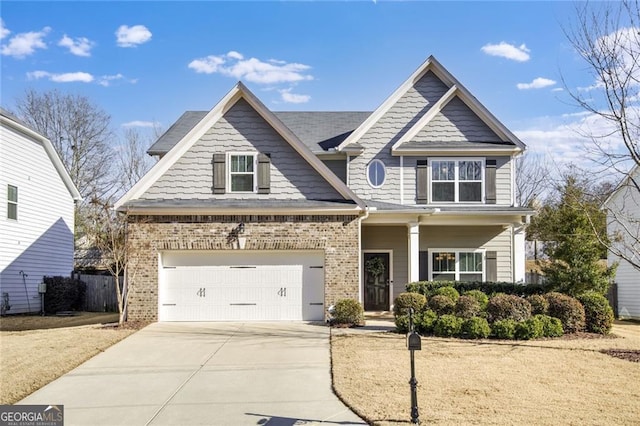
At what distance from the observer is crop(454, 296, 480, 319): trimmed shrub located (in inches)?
582

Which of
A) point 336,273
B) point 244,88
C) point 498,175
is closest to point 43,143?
point 244,88

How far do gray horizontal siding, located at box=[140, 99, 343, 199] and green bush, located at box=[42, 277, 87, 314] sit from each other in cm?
877

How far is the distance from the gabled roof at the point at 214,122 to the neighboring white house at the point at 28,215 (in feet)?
23.0

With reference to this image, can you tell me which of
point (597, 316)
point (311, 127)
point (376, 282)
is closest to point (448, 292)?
point (597, 316)

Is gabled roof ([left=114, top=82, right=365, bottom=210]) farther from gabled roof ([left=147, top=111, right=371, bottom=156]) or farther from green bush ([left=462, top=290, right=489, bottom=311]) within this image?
green bush ([left=462, top=290, right=489, bottom=311])

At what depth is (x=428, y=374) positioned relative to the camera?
10453mm

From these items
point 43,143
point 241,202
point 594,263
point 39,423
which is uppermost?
point 43,143

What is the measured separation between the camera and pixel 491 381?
1003 cm

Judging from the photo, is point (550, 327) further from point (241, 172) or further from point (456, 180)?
point (241, 172)

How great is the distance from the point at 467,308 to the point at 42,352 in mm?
9444

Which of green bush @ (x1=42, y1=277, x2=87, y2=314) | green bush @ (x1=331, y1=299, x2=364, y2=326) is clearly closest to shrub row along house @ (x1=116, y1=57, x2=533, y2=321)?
green bush @ (x1=331, y1=299, x2=364, y2=326)

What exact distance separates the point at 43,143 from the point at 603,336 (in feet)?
68.1

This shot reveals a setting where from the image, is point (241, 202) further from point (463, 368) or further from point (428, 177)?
point (463, 368)

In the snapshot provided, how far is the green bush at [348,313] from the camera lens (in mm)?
16141
